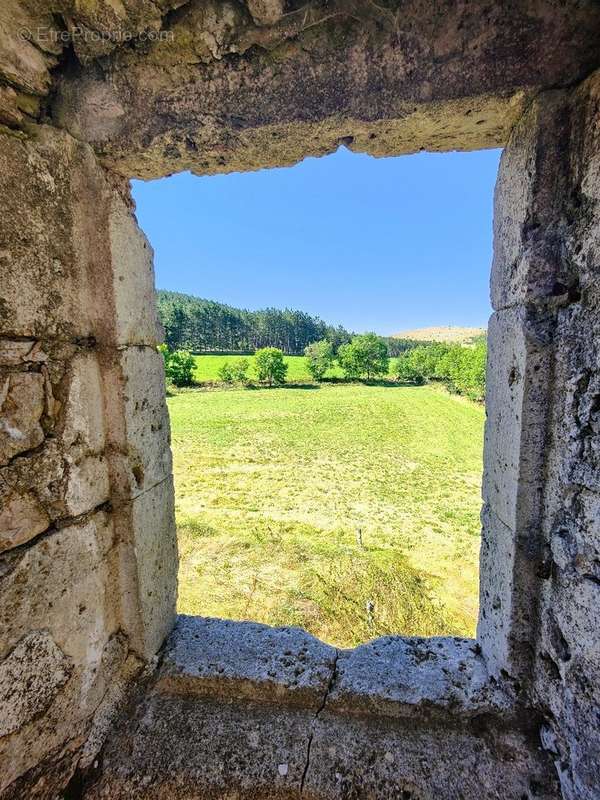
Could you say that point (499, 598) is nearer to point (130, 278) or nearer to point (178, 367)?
point (130, 278)

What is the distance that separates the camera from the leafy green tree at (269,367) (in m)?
45.2

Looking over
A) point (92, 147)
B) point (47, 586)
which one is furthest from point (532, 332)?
point (47, 586)

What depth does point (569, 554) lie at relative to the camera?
117cm

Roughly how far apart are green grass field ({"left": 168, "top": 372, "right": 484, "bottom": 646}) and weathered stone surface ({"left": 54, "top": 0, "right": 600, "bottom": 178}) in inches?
173

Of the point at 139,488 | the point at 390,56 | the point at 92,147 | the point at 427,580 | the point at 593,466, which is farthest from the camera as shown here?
the point at 427,580

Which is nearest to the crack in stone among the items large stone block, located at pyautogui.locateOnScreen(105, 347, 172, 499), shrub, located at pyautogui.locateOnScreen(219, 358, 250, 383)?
large stone block, located at pyautogui.locateOnScreen(105, 347, 172, 499)

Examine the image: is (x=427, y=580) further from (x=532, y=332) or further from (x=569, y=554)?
(x=532, y=332)

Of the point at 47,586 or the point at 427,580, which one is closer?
the point at 47,586

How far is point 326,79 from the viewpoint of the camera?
4.07 feet

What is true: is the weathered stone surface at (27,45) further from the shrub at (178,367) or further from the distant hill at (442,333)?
the distant hill at (442,333)

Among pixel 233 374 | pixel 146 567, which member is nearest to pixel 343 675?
pixel 146 567

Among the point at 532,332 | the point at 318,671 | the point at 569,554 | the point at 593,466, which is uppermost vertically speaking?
the point at 532,332

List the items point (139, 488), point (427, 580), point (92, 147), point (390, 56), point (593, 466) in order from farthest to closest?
point (427, 580), point (139, 488), point (92, 147), point (390, 56), point (593, 466)

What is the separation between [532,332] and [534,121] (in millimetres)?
713
